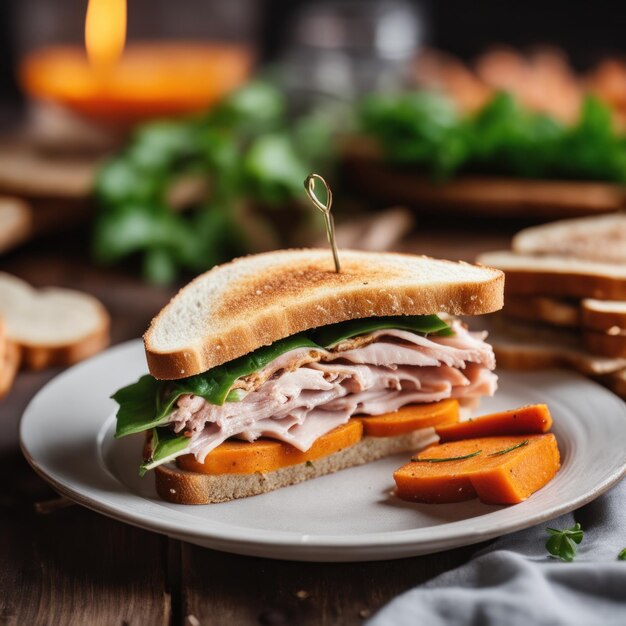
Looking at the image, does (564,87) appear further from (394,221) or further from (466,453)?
(466,453)

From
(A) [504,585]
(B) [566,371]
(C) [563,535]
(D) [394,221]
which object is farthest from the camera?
(D) [394,221]

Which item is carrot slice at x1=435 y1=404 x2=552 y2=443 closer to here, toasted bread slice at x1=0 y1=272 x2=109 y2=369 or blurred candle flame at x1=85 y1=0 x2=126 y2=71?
toasted bread slice at x1=0 y1=272 x2=109 y2=369

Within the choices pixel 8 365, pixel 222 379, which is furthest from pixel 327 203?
pixel 8 365

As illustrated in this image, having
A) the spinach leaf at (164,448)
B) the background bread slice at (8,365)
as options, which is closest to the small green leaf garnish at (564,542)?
the spinach leaf at (164,448)

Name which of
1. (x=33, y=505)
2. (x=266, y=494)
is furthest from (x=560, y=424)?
(x=33, y=505)

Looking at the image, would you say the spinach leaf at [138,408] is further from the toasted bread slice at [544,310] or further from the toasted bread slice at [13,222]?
the toasted bread slice at [13,222]

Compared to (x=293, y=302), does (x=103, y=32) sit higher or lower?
A: higher

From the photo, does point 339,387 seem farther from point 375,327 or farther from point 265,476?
point 265,476
